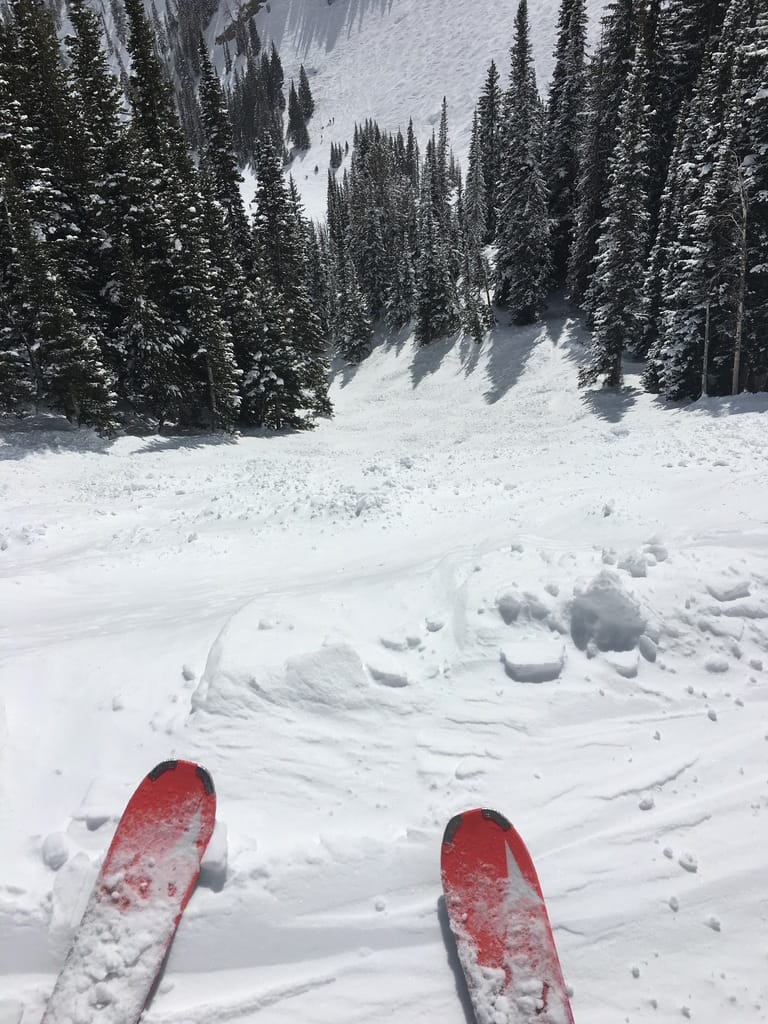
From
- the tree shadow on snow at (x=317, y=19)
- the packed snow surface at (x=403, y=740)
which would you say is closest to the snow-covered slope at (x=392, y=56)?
the tree shadow on snow at (x=317, y=19)

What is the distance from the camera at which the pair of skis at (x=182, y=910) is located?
2.79 meters

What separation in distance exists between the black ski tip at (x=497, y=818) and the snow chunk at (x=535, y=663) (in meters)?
1.59

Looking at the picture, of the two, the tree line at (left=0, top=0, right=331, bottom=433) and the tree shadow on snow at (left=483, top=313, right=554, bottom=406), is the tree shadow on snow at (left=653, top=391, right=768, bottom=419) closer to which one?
the tree shadow on snow at (left=483, top=313, right=554, bottom=406)

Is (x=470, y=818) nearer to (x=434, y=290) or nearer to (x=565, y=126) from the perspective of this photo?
(x=434, y=290)

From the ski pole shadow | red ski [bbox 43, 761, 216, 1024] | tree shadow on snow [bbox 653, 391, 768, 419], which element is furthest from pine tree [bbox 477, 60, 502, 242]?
the ski pole shadow

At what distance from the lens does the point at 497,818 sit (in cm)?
350

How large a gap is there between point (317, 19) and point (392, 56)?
4870cm

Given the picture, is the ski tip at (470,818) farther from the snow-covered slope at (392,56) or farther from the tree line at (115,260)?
the snow-covered slope at (392,56)

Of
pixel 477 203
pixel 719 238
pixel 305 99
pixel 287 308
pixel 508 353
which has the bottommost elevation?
pixel 508 353

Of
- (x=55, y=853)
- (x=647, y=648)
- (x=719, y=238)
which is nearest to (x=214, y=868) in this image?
(x=55, y=853)

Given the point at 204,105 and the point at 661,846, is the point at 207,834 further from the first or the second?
the point at 204,105

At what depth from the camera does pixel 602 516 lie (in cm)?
805

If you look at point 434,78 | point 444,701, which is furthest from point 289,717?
point 434,78

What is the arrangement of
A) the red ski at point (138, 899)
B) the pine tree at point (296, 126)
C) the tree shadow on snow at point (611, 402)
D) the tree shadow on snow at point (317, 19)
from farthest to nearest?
1. the tree shadow on snow at point (317, 19)
2. the pine tree at point (296, 126)
3. the tree shadow on snow at point (611, 402)
4. the red ski at point (138, 899)
